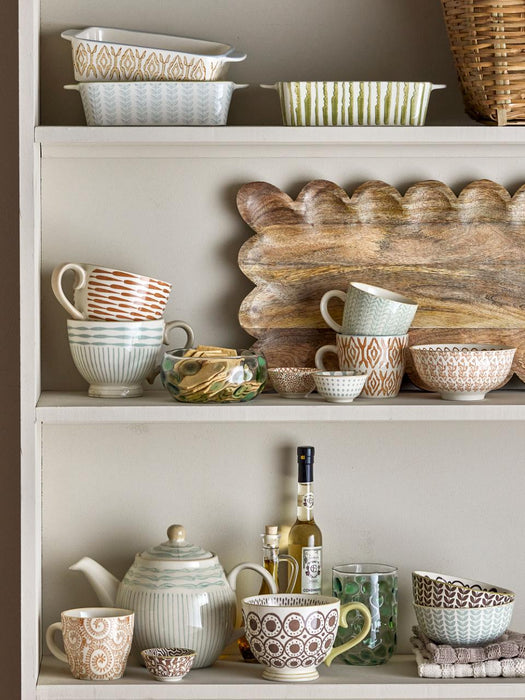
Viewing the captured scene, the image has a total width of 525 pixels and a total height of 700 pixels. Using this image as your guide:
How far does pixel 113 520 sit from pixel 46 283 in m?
0.38

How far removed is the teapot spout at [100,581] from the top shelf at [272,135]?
61cm

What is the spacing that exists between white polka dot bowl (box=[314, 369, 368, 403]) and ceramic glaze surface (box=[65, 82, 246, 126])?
1.30ft

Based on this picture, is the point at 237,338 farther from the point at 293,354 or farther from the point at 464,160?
the point at 464,160

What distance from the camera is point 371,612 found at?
4.97 ft

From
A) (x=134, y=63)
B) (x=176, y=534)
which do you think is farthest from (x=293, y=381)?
(x=134, y=63)

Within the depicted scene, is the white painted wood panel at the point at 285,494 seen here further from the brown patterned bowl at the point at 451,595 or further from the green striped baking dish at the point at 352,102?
the green striped baking dish at the point at 352,102

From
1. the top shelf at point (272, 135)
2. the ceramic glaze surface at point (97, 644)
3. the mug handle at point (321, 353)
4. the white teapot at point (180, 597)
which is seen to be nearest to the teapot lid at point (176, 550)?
the white teapot at point (180, 597)

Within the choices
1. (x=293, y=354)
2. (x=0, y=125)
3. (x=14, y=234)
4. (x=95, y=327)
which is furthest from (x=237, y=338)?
(x=0, y=125)

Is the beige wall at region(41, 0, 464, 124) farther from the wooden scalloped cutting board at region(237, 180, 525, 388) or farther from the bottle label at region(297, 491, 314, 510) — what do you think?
the bottle label at region(297, 491, 314, 510)

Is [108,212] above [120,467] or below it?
above

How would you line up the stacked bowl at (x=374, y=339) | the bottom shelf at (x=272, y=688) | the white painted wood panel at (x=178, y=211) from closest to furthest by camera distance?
the bottom shelf at (x=272, y=688), the stacked bowl at (x=374, y=339), the white painted wood panel at (x=178, y=211)

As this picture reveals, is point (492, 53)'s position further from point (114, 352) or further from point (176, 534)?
point (176, 534)

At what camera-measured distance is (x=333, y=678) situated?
1.42m

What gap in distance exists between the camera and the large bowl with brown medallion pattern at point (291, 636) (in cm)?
138
